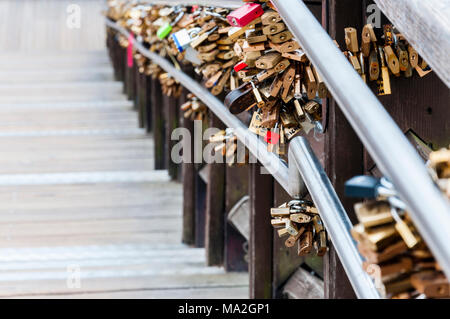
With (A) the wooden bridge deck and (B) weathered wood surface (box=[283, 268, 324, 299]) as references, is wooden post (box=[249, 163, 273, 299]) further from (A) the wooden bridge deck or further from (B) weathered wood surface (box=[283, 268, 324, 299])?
(A) the wooden bridge deck

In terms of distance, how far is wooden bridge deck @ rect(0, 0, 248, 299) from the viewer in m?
2.48

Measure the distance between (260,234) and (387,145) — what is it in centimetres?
131

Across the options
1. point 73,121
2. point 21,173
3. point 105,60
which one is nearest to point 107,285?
point 21,173

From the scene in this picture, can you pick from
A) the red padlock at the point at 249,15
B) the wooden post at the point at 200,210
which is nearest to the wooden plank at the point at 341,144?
the red padlock at the point at 249,15

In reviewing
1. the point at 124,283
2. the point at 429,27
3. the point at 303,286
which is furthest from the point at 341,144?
the point at 124,283

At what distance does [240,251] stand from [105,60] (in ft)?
14.6

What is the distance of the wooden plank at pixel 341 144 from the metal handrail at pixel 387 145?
0.33 m

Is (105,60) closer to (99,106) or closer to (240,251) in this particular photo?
(99,106)

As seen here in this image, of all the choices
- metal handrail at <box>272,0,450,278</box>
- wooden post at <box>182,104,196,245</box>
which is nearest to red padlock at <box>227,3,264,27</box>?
metal handrail at <box>272,0,450,278</box>

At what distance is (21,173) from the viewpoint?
12.7 feet

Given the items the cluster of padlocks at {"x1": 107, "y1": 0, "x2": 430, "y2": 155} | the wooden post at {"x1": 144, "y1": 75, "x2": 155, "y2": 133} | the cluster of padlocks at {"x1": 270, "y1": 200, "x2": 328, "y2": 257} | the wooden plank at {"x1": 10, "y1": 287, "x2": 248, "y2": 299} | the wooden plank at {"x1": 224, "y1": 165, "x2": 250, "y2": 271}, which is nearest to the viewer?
the cluster of padlocks at {"x1": 107, "y1": 0, "x2": 430, "y2": 155}

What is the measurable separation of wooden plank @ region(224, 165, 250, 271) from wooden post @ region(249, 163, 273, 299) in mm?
672

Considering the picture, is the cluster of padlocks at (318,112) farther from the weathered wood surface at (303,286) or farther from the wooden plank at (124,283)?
the wooden plank at (124,283)

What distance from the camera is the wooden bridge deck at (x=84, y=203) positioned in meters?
2.48
